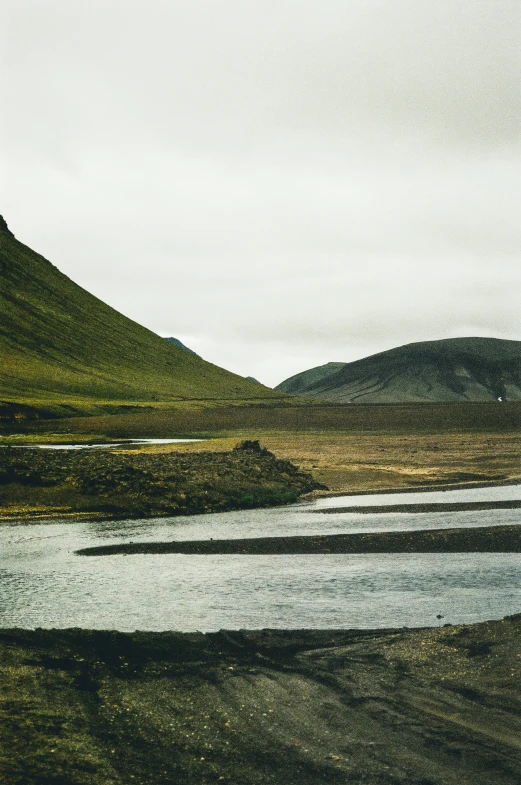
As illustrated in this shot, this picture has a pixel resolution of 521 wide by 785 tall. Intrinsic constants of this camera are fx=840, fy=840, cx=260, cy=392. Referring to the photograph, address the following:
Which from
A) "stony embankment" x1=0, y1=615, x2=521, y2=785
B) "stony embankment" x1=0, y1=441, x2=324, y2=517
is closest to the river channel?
"stony embankment" x1=0, y1=615, x2=521, y2=785

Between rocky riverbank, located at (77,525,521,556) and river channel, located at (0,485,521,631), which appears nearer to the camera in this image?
river channel, located at (0,485,521,631)

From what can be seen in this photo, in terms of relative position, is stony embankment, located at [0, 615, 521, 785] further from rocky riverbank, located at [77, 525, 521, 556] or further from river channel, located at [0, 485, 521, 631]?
rocky riverbank, located at [77, 525, 521, 556]

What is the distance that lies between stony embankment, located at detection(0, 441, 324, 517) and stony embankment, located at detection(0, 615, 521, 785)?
66.3 feet

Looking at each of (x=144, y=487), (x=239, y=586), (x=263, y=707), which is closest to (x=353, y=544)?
(x=239, y=586)

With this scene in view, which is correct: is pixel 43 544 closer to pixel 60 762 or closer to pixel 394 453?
pixel 60 762

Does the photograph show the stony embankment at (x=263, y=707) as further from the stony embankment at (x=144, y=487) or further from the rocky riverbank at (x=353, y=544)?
the stony embankment at (x=144, y=487)

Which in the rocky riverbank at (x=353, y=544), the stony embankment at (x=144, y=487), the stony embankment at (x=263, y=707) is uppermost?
the stony embankment at (x=144, y=487)

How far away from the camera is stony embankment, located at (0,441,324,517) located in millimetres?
35469

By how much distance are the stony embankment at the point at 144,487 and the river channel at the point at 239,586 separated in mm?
5284

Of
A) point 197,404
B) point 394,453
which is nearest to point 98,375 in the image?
point 197,404

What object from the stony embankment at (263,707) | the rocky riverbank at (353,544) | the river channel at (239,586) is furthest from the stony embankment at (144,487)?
the stony embankment at (263,707)

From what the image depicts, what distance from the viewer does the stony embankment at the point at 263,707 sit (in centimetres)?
946

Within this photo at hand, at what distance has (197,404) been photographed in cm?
17225

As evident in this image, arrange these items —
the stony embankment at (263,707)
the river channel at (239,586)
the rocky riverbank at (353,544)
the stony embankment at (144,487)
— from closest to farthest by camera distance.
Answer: the stony embankment at (263,707)
the river channel at (239,586)
the rocky riverbank at (353,544)
the stony embankment at (144,487)
